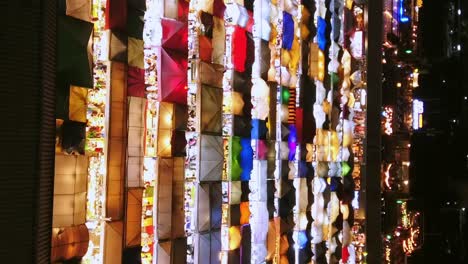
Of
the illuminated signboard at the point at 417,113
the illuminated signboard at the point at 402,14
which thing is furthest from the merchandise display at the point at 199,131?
the illuminated signboard at the point at 417,113

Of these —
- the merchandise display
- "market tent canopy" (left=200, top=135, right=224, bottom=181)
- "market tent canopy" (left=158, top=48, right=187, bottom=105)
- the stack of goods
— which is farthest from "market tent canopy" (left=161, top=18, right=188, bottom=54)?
the stack of goods

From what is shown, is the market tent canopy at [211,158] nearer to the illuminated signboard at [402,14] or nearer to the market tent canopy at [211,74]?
the market tent canopy at [211,74]

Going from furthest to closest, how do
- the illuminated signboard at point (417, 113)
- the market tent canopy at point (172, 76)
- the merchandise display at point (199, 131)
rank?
the illuminated signboard at point (417, 113), the market tent canopy at point (172, 76), the merchandise display at point (199, 131)

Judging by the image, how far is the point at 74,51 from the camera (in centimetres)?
822

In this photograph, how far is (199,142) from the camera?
37.2 ft

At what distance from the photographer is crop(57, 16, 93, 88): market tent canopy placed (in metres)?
8.03

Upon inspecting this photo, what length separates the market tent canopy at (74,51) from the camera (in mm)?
8031

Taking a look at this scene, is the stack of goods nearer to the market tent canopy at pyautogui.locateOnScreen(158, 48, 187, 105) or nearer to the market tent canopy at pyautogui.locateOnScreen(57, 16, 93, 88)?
the market tent canopy at pyautogui.locateOnScreen(158, 48, 187, 105)

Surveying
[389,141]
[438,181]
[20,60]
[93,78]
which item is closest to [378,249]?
[389,141]

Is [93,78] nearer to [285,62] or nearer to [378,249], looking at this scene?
[285,62]

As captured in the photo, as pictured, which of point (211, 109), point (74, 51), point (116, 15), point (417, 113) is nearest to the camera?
point (74, 51)

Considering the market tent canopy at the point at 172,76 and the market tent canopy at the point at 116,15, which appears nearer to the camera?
the market tent canopy at the point at 116,15

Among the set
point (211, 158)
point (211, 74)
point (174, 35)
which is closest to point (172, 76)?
point (174, 35)

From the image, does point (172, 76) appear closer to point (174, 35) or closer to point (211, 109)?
point (174, 35)
